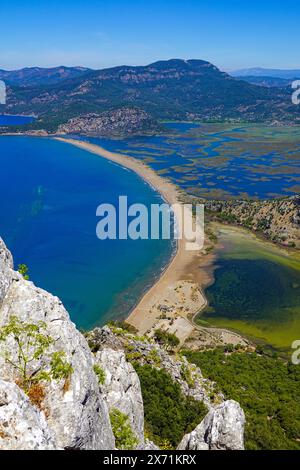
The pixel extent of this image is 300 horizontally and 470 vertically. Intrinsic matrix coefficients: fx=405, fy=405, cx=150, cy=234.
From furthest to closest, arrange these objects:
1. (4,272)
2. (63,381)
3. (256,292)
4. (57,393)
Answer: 1. (256,292)
2. (4,272)
3. (63,381)
4. (57,393)

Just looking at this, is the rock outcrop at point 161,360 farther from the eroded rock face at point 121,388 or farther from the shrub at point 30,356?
the shrub at point 30,356

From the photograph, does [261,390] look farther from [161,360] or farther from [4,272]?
[4,272]

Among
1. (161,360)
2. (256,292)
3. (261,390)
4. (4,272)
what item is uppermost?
(4,272)

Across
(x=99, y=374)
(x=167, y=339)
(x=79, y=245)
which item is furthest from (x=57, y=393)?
(x=79, y=245)

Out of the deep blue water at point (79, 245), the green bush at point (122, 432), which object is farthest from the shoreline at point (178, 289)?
the green bush at point (122, 432)

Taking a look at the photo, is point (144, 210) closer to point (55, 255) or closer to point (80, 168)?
point (55, 255)

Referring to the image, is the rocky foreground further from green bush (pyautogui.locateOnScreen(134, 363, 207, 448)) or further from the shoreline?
the shoreline

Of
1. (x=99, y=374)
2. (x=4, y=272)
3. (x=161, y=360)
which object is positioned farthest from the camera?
(x=161, y=360)
